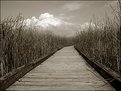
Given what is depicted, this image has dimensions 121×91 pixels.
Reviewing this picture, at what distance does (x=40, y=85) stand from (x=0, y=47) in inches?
26.7

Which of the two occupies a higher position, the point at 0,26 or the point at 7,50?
the point at 0,26

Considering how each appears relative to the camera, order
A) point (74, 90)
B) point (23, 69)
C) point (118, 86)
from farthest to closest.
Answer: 1. point (23, 69)
2. point (74, 90)
3. point (118, 86)

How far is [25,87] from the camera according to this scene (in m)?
2.14

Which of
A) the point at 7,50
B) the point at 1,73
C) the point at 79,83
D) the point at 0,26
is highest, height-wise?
the point at 0,26

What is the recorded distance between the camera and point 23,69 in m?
2.79

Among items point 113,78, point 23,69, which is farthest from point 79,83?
point 23,69

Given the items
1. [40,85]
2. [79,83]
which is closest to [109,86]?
[79,83]

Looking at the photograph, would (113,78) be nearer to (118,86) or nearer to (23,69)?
(118,86)

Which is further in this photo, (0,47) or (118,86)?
(0,47)

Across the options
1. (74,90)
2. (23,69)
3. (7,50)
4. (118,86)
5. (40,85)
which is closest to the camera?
(118,86)

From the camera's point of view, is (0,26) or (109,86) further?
(0,26)

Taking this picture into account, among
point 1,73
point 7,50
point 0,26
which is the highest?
point 0,26

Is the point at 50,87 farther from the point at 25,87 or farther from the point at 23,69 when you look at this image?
the point at 23,69

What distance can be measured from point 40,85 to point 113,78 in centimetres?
86
